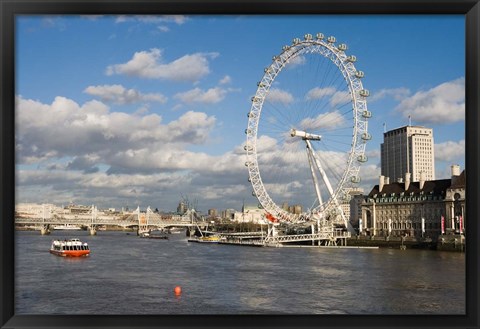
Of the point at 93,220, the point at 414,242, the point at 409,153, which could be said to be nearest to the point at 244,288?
the point at 414,242

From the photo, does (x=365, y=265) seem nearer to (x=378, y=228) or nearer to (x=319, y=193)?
(x=319, y=193)

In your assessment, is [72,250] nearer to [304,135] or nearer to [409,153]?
[304,135]

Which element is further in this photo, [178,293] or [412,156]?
[412,156]

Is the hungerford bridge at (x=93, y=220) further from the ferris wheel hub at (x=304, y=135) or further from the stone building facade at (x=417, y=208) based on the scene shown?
the ferris wheel hub at (x=304, y=135)

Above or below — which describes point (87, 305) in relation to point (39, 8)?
below

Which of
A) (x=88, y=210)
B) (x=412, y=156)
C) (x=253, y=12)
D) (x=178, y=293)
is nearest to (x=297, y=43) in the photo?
(x=178, y=293)

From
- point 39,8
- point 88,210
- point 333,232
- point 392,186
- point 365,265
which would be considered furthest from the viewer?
point 88,210

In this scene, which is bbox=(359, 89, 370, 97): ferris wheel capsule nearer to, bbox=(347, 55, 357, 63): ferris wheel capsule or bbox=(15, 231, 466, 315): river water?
bbox=(347, 55, 357, 63): ferris wheel capsule
